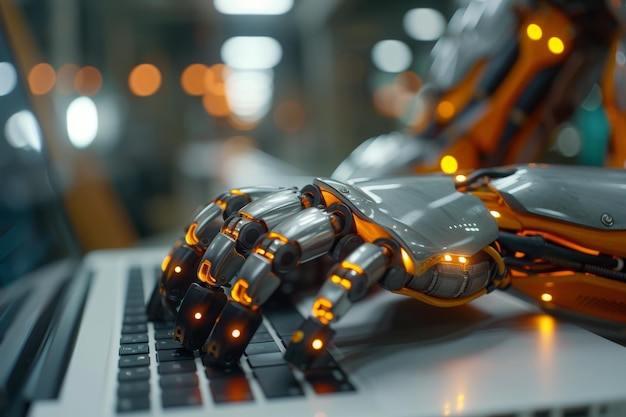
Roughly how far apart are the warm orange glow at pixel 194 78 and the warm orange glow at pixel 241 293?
10.6 ft

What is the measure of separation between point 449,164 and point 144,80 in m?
2.53

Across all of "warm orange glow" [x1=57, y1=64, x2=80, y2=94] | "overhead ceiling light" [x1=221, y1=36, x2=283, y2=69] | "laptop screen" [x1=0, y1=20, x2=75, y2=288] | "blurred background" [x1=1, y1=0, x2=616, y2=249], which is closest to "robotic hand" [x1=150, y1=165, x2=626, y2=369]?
"laptop screen" [x1=0, y1=20, x2=75, y2=288]

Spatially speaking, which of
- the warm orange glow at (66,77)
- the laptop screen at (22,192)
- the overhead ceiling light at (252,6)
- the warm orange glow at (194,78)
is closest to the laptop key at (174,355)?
the laptop screen at (22,192)

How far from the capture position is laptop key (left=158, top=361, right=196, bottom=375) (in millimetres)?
457

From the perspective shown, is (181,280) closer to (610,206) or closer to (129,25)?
(610,206)

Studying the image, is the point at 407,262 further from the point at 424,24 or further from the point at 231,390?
the point at 424,24

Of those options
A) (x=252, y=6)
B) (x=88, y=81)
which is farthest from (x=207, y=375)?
(x=252, y=6)

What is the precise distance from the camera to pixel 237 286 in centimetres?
46

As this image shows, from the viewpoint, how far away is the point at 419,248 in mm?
469

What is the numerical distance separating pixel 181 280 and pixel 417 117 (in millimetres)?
616

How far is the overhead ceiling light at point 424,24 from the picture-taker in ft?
7.77

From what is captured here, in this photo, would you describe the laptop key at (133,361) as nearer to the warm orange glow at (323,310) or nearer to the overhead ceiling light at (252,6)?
the warm orange glow at (323,310)

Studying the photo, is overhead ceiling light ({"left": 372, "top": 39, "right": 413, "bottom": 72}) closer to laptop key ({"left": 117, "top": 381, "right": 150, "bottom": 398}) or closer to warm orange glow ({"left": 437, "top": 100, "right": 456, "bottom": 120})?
warm orange glow ({"left": 437, "top": 100, "right": 456, "bottom": 120})

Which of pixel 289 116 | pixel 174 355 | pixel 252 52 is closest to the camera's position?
pixel 174 355
